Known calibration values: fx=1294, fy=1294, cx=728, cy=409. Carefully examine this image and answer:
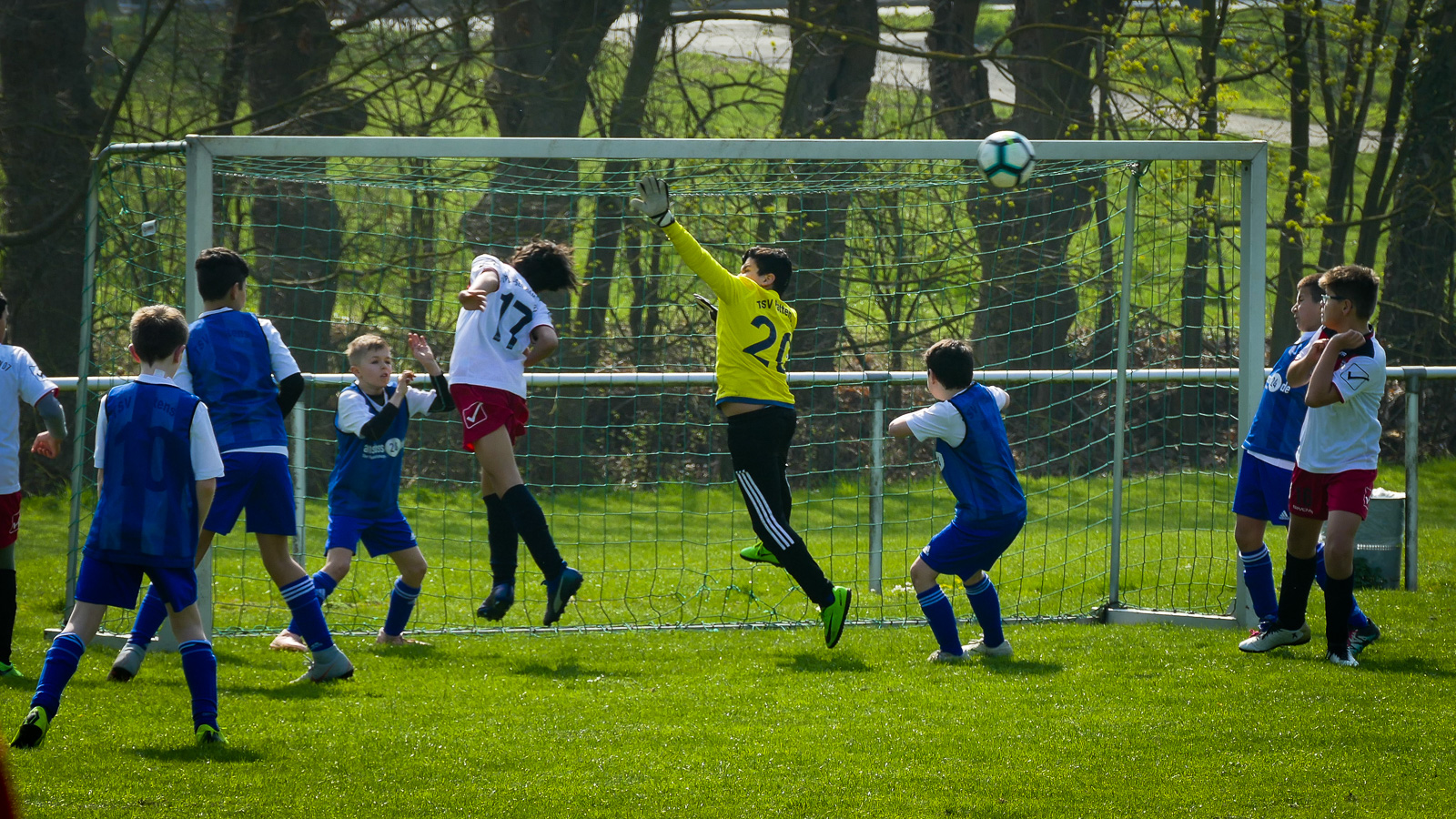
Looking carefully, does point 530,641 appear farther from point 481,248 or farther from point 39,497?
point 39,497

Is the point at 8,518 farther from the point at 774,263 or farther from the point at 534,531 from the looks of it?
the point at 774,263

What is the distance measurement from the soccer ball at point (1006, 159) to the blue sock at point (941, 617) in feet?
5.97

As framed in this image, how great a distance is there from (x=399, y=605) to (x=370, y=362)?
1.16 metres

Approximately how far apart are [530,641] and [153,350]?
9.00ft

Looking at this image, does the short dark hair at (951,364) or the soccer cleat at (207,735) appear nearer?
the soccer cleat at (207,735)

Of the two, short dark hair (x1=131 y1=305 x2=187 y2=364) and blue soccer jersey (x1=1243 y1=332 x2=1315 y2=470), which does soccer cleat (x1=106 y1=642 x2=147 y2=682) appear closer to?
short dark hair (x1=131 y1=305 x2=187 y2=364)

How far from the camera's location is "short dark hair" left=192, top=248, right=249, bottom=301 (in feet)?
16.7

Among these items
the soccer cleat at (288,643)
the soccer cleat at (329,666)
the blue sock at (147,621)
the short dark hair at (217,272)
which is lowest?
the soccer cleat at (288,643)

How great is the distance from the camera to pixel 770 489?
225 inches

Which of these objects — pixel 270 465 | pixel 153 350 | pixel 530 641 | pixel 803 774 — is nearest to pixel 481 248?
pixel 530 641

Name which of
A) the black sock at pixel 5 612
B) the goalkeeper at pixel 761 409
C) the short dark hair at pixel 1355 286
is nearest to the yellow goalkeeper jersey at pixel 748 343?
the goalkeeper at pixel 761 409

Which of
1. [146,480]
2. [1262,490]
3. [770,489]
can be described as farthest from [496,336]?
[1262,490]

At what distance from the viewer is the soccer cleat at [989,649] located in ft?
18.9

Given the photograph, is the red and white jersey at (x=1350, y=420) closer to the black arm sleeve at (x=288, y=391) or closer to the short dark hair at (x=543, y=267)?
the short dark hair at (x=543, y=267)
